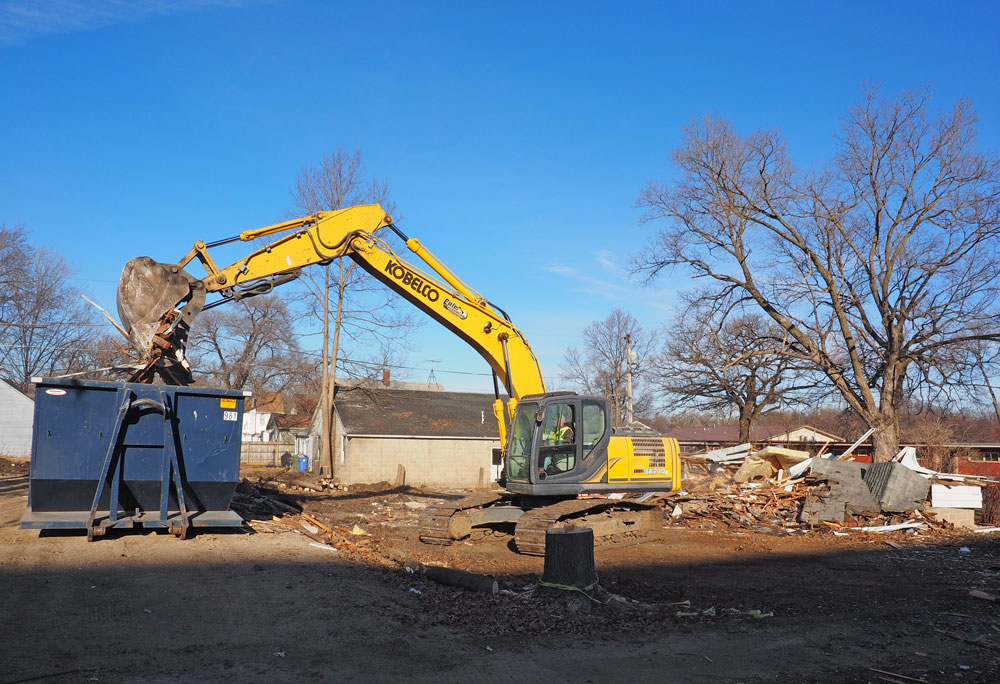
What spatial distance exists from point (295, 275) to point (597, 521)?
6883 mm

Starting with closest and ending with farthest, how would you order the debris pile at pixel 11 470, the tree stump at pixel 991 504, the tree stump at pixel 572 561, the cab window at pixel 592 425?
the tree stump at pixel 572 561, the cab window at pixel 592 425, the tree stump at pixel 991 504, the debris pile at pixel 11 470

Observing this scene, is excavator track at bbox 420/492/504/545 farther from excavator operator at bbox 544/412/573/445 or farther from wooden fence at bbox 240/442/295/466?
wooden fence at bbox 240/442/295/466

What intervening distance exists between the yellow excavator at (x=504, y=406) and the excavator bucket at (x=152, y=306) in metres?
0.11

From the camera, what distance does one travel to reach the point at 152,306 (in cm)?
1102

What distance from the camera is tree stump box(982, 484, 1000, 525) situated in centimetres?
1827

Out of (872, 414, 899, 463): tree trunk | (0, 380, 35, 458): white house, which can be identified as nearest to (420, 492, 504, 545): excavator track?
(872, 414, 899, 463): tree trunk

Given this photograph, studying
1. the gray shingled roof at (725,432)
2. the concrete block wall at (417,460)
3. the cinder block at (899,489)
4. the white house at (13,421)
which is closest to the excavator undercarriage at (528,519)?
the cinder block at (899,489)

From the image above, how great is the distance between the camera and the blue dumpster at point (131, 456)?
33.5 ft

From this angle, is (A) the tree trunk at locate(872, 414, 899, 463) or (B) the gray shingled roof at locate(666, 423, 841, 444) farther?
(B) the gray shingled roof at locate(666, 423, 841, 444)

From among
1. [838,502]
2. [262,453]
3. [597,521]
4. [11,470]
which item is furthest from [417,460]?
[597,521]

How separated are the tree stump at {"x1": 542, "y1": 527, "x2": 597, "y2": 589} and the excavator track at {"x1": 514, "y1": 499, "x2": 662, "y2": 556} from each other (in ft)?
11.8

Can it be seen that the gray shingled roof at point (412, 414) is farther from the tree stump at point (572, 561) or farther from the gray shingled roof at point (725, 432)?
the tree stump at point (572, 561)

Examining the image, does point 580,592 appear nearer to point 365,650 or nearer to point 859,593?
point 365,650

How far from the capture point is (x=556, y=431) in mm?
13195
